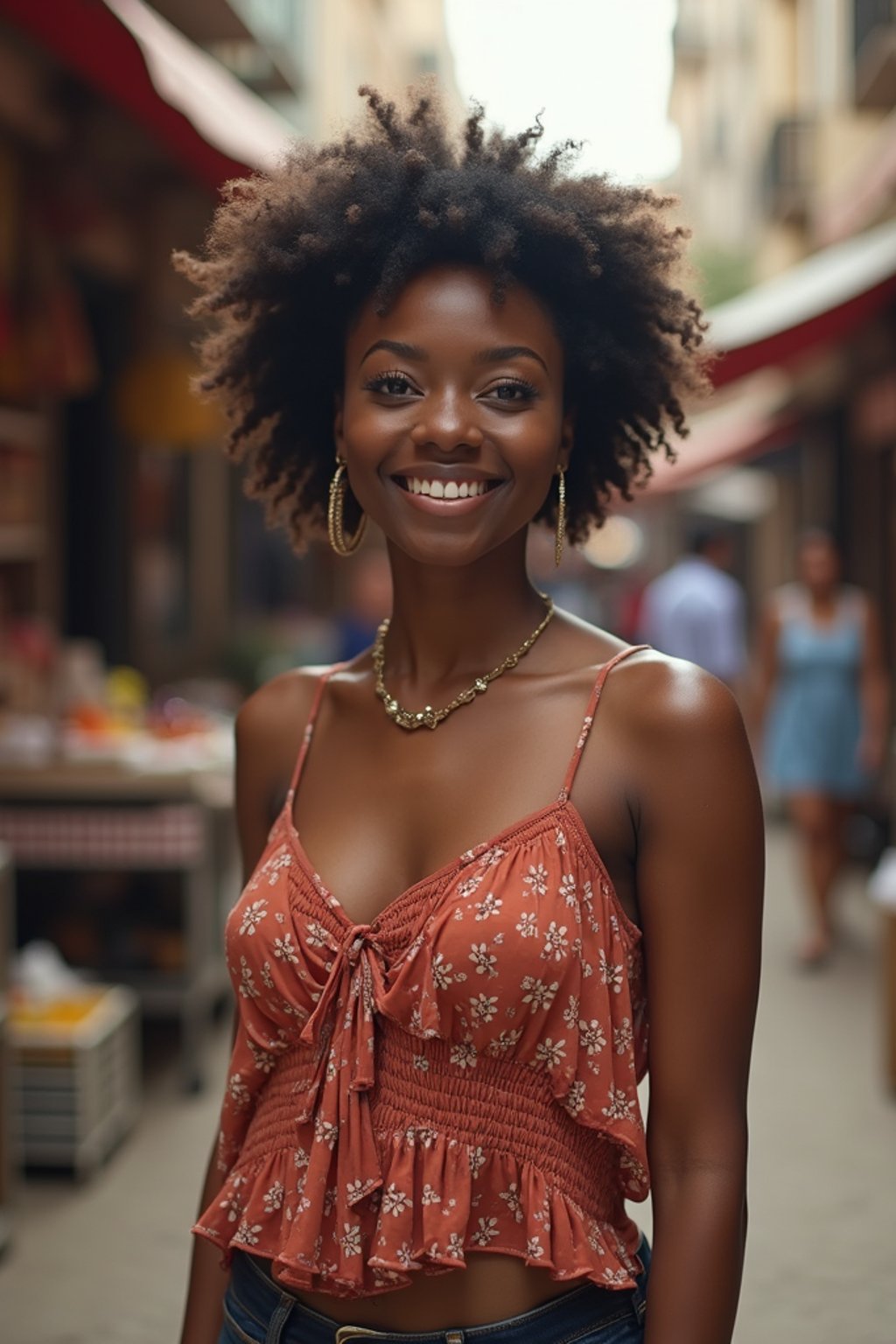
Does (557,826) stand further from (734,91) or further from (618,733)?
(734,91)

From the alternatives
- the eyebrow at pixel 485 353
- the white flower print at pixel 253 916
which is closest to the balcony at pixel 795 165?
the eyebrow at pixel 485 353

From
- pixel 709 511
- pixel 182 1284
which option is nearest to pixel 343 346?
pixel 182 1284

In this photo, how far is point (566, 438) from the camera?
194cm

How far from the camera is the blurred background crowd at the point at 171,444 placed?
5.70m

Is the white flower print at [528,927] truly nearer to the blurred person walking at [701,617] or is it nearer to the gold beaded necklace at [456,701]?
the gold beaded necklace at [456,701]

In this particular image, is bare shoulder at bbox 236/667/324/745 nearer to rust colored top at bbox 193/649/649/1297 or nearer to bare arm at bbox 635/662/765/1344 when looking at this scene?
rust colored top at bbox 193/649/649/1297

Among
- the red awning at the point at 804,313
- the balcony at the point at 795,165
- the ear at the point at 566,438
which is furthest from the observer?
the balcony at the point at 795,165

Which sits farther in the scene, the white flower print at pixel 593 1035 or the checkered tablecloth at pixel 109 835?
the checkered tablecloth at pixel 109 835

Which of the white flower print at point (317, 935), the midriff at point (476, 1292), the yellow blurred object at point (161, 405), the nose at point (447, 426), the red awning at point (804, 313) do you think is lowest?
the midriff at point (476, 1292)

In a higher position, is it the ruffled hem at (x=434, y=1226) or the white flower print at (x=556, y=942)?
the white flower print at (x=556, y=942)

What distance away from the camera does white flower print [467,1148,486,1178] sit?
5.39 feet

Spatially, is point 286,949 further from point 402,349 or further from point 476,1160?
point 402,349

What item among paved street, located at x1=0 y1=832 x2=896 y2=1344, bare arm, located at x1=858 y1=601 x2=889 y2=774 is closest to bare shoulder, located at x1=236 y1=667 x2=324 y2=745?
paved street, located at x1=0 y1=832 x2=896 y2=1344

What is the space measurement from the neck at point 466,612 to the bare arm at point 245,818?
0.19 metres
